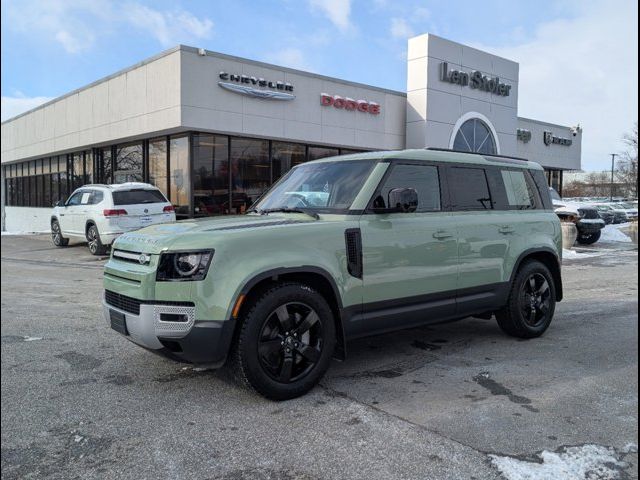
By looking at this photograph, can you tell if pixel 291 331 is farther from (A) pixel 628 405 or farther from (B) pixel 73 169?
(B) pixel 73 169

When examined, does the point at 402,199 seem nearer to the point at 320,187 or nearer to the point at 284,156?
the point at 320,187

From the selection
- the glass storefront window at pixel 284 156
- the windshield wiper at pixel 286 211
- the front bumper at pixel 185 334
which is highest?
the glass storefront window at pixel 284 156

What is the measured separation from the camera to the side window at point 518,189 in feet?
19.7

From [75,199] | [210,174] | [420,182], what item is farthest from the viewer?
[210,174]

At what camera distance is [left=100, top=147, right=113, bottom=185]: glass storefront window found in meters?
20.8

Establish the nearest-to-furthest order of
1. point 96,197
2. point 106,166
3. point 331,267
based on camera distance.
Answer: point 331,267
point 96,197
point 106,166

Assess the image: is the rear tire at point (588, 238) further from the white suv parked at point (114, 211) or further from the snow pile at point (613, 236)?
the white suv parked at point (114, 211)

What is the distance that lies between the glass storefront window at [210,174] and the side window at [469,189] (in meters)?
12.5

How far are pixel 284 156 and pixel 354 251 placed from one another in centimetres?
1518

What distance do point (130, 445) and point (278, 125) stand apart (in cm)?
1544

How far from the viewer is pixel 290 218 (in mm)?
4625

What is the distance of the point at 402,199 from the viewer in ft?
14.8

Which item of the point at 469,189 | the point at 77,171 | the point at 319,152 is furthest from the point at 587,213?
the point at 77,171

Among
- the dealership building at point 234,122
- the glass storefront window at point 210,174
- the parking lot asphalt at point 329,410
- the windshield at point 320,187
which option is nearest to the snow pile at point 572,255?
the dealership building at point 234,122
